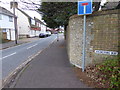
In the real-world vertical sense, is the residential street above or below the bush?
below

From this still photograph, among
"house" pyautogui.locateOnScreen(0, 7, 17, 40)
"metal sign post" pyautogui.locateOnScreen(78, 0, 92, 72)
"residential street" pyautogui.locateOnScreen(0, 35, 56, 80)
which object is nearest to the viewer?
"metal sign post" pyautogui.locateOnScreen(78, 0, 92, 72)

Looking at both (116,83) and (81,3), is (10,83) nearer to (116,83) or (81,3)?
(116,83)

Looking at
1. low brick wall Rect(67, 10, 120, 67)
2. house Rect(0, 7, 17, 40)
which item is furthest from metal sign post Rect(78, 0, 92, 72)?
house Rect(0, 7, 17, 40)

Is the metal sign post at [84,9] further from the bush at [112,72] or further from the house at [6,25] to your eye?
the house at [6,25]

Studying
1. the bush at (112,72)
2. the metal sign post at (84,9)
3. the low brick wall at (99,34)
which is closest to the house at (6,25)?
the low brick wall at (99,34)

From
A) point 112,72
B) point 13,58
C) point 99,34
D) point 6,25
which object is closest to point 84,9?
point 99,34

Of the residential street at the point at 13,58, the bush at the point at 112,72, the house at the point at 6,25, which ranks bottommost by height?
the residential street at the point at 13,58

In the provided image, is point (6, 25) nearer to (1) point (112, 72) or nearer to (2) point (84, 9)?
(2) point (84, 9)

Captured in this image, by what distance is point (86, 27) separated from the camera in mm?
5207

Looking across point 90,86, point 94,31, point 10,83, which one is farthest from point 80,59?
point 10,83

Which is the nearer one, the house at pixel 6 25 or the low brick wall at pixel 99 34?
the low brick wall at pixel 99 34

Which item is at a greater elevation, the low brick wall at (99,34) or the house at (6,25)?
the house at (6,25)

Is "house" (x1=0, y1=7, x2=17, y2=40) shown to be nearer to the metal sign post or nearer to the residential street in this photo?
the residential street

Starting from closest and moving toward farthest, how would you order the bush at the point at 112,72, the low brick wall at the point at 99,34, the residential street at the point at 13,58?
the bush at the point at 112,72 → the low brick wall at the point at 99,34 → the residential street at the point at 13,58
